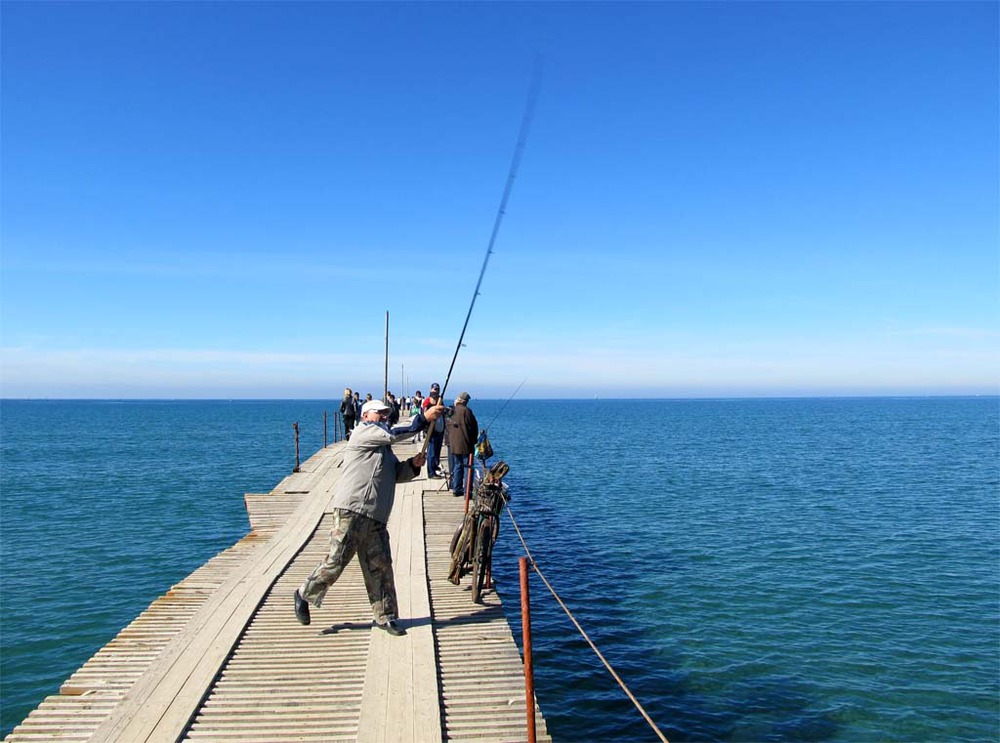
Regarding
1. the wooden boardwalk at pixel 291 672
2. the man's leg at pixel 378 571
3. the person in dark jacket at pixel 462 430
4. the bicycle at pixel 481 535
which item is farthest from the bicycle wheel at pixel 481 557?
the person in dark jacket at pixel 462 430

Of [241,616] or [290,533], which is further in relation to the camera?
[290,533]

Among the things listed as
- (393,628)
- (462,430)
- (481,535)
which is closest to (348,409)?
(462,430)

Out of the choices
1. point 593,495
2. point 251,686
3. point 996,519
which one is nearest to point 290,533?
point 251,686

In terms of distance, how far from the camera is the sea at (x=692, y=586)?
10672 mm

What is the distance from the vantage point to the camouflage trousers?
22.0ft

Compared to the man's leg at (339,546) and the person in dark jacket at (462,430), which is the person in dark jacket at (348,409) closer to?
the person in dark jacket at (462,430)

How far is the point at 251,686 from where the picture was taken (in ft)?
19.5

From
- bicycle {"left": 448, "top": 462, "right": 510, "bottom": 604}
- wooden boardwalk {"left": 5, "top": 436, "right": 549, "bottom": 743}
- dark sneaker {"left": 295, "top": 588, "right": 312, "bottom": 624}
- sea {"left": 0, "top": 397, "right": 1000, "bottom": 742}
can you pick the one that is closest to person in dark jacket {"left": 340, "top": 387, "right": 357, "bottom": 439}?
sea {"left": 0, "top": 397, "right": 1000, "bottom": 742}

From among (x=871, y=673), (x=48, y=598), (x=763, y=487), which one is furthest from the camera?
(x=763, y=487)

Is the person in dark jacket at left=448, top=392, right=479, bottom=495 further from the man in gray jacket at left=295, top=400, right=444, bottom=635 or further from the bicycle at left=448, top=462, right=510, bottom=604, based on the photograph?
the man in gray jacket at left=295, top=400, right=444, bottom=635

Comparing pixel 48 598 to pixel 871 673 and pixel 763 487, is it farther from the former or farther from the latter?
pixel 763 487

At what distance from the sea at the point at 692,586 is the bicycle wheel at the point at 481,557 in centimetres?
287

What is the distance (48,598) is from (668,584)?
47.6 ft

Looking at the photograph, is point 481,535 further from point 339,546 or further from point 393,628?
point 339,546
